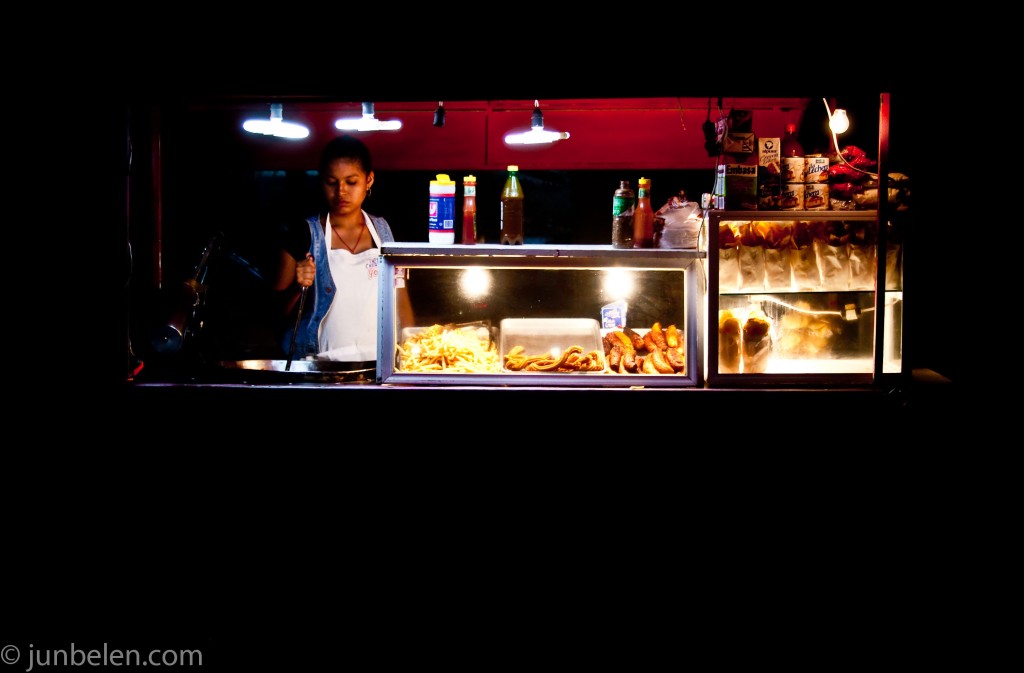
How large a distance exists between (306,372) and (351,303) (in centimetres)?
174

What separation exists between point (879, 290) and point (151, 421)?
3.63 metres

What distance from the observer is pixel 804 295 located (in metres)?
3.69

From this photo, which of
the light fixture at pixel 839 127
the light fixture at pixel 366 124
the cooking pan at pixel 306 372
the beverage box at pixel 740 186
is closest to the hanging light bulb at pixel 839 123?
the light fixture at pixel 839 127

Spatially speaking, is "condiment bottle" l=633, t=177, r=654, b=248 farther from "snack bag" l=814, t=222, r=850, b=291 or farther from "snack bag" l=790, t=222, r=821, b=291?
"snack bag" l=814, t=222, r=850, b=291

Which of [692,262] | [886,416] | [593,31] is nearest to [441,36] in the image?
[593,31]

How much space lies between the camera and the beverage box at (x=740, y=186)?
344cm

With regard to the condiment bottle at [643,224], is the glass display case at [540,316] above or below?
below

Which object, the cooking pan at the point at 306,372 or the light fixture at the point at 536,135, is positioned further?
the light fixture at the point at 536,135

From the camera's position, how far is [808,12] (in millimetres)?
3318

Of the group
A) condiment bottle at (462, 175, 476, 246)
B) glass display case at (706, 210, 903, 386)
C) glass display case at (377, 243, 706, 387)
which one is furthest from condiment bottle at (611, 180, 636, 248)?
condiment bottle at (462, 175, 476, 246)

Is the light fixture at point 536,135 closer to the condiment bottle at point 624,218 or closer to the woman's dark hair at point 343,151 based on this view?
the woman's dark hair at point 343,151

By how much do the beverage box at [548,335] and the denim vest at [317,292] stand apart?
6.01 ft

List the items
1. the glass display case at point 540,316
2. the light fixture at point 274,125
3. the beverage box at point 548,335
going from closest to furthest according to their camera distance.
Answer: the glass display case at point 540,316
the beverage box at point 548,335
the light fixture at point 274,125

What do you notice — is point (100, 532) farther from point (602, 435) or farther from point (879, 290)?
point (879, 290)
